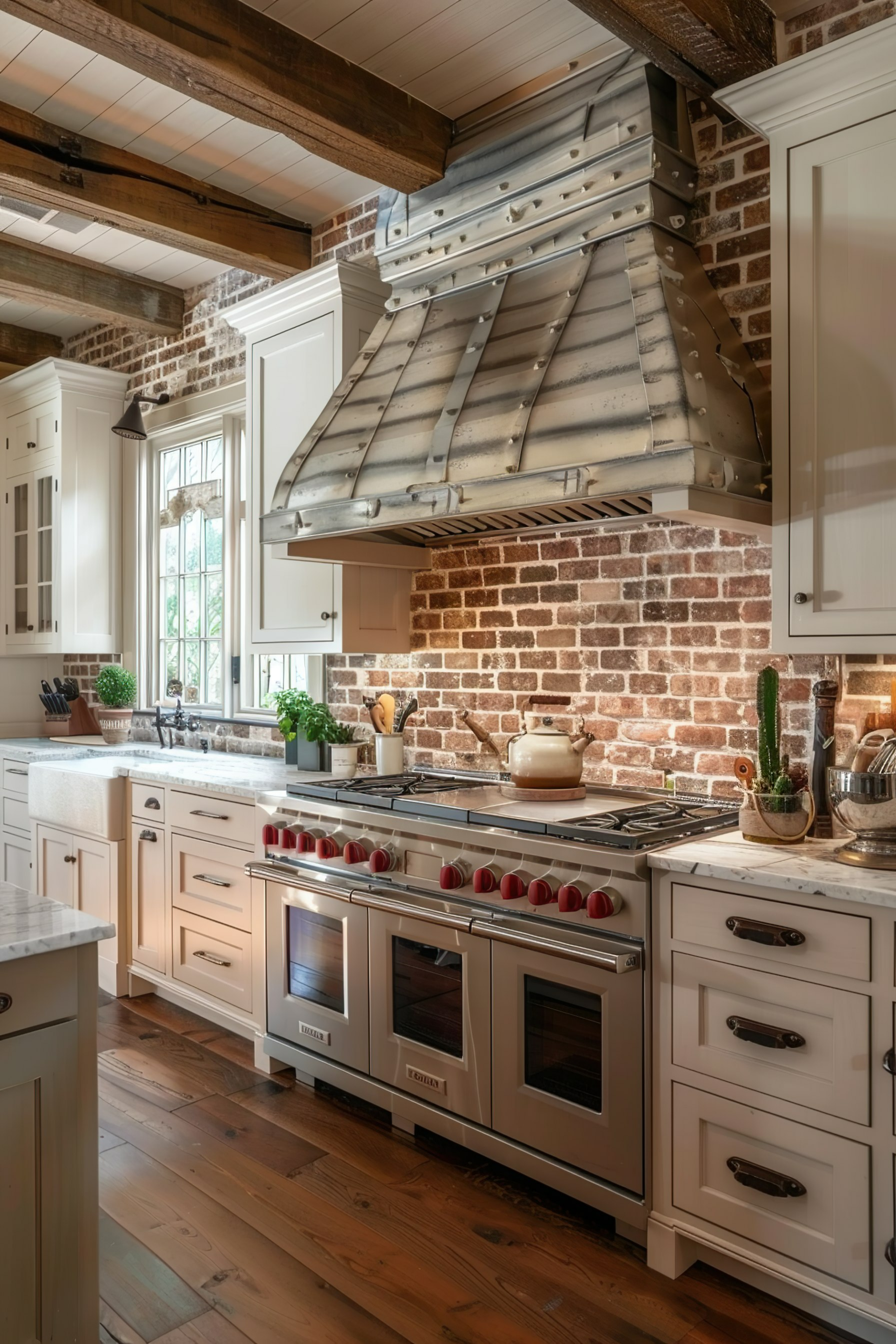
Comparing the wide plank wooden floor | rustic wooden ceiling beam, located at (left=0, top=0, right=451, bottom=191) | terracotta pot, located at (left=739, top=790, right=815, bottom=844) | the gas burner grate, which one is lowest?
the wide plank wooden floor

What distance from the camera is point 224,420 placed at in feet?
15.3

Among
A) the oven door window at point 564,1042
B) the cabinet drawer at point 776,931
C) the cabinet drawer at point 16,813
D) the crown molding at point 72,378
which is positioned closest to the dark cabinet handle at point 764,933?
the cabinet drawer at point 776,931

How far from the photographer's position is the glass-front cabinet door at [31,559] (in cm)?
527

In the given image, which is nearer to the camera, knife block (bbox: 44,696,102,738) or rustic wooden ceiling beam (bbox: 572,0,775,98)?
rustic wooden ceiling beam (bbox: 572,0,775,98)

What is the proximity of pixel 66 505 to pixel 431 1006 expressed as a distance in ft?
12.0

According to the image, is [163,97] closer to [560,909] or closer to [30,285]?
[30,285]

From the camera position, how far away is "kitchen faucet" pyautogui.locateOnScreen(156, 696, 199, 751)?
15.4 feet

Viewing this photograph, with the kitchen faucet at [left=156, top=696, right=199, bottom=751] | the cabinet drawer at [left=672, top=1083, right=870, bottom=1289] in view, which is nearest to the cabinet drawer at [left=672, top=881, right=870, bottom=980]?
the cabinet drawer at [left=672, top=1083, right=870, bottom=1289]

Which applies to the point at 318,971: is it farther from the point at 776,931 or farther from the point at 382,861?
the point at 776,931

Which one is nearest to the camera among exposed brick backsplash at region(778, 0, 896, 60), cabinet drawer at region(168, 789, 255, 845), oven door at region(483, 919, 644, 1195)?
oven door at region(483, 919, 644, 1195)

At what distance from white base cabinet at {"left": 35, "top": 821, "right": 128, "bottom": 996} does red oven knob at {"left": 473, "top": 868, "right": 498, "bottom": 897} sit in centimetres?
207

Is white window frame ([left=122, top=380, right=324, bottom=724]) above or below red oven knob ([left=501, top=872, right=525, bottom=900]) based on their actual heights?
above

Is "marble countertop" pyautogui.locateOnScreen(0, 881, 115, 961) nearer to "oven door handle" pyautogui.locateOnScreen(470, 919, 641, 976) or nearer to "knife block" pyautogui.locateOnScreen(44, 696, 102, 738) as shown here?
"oven door handle" pyautogui.locateOnScreen(470, 919, 641, 976)

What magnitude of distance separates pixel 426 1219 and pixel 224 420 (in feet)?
11.7
